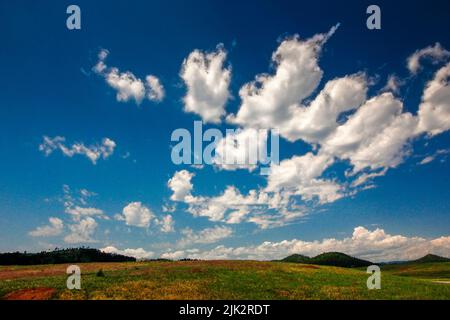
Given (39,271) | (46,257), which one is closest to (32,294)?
(39,271)

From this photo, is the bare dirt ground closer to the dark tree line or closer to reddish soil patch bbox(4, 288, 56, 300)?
reddish soil patch bbox(4, 288, 56, 300)

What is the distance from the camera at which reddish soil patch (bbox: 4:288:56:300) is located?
88.7 feet

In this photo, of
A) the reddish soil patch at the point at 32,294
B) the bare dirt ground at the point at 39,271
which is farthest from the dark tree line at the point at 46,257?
the reddish soil patch at the point at 32,294

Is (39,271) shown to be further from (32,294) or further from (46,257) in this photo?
(46,257)

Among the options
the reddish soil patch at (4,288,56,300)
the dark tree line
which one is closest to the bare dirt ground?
the reddish soil patch at (4,288,56,300)

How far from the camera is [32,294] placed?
2784cm

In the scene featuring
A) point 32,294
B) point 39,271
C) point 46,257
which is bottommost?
point 46,257

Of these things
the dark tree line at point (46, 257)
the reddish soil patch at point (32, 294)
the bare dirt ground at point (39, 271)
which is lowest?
the dark tree line at point (46, 257)

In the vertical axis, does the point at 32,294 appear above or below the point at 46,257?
above

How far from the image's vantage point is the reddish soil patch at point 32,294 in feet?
88.7

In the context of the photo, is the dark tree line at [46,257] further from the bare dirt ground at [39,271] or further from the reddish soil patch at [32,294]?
the reddish soil patch at [32,294]
